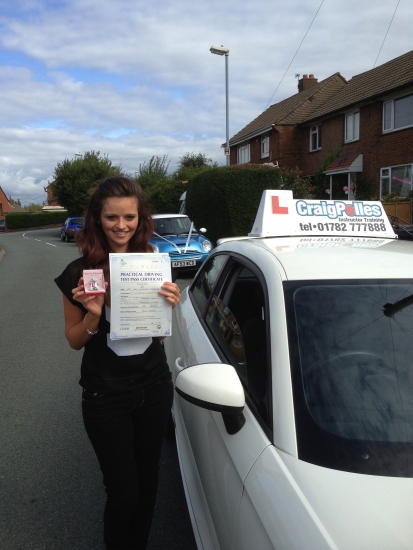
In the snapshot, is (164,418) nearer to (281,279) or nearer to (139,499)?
(139,499)

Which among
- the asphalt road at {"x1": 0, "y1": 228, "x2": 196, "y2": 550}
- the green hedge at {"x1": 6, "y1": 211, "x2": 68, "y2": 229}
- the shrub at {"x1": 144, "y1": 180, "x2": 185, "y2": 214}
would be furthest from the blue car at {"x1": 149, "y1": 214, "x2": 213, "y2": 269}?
the green hedge at {"x1": 6, "y1": 211, "x2": 68, "y2": 229}

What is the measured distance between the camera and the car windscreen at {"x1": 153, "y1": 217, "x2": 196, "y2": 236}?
1285cm

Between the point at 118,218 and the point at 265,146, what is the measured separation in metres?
28.8

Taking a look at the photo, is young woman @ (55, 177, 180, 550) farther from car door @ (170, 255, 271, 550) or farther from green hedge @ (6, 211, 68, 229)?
green hedge @ (6, 211, 68, 229)

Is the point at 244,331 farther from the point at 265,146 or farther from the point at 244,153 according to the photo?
the point at 244,153

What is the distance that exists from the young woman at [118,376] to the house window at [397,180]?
18.5m

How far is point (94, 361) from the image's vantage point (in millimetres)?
2094

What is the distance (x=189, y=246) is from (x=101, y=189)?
965 cm

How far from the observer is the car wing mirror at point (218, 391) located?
1.75 meters

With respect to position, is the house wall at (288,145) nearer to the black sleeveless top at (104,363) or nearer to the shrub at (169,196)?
the shrub at (169,196)

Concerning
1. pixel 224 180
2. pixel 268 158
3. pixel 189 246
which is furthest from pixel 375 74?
pixel 189 246

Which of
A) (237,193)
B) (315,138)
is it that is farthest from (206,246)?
(315,138)

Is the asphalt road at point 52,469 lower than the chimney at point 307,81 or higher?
lower

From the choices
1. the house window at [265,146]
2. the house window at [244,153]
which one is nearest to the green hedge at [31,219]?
the house window at [244,153]
